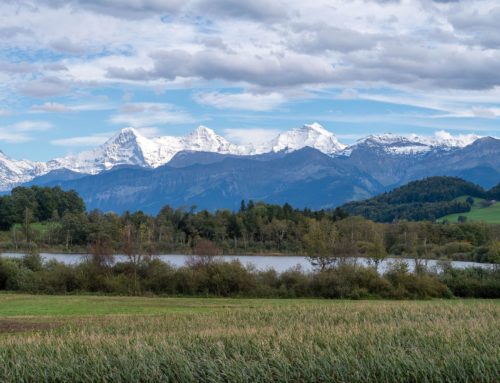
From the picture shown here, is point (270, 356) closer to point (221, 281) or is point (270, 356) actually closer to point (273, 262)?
point (221, 281)

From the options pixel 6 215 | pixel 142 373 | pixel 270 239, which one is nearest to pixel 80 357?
pixel 142 373

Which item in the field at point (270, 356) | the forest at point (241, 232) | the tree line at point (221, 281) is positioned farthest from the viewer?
the forest at point (241, 232)

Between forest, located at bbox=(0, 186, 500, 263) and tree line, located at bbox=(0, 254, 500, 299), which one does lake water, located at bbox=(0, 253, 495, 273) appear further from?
forest, located at bbox=(0, 186, 500, 263)

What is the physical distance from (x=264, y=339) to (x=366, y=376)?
14.9ft

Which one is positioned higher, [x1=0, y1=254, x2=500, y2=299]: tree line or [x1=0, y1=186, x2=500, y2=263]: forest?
[x1=0, y1=186, x2=500, y2=263]: forest

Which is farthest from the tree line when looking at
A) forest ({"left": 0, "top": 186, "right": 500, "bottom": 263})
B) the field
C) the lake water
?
forest ({"left": 0, "top": 186, "right": 500, "bottom": 263})

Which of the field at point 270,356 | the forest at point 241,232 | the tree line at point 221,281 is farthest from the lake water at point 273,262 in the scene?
the field at point 270,356

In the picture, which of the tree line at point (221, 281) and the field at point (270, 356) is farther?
the tree line at point (221, 281)

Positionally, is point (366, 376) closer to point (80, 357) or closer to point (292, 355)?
point (292, 355)

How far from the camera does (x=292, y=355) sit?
21312 mm

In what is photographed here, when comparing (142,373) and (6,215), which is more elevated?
(6,215)

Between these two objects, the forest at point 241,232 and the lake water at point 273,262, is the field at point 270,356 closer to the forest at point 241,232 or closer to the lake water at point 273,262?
the lake water at point 273,262

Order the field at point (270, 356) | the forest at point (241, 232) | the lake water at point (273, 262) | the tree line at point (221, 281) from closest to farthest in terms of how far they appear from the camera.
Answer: the field at point (270, 356) < the tree line at point (221, 281) < the lake water at point (273, 262) < the forest at point (241, 232)

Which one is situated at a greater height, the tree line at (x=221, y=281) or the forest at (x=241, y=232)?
the forest at (x=241, y=232)
